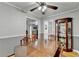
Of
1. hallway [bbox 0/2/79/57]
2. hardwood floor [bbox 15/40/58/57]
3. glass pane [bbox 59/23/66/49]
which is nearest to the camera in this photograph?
hallway [bbox 0/2/79/57]

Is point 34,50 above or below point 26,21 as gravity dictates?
below

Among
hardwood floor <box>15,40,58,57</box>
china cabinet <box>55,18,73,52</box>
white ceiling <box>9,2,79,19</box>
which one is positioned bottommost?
hardwood floor <box>15,40,58,57</box>

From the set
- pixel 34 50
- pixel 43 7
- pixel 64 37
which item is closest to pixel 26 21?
pixel 43 7

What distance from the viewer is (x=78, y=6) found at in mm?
758

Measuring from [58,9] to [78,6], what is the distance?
0.54 ft

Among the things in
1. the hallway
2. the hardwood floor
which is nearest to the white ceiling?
the hallway

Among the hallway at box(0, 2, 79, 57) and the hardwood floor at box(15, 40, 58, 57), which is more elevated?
the hallway at box(0, 2, 79, 57)

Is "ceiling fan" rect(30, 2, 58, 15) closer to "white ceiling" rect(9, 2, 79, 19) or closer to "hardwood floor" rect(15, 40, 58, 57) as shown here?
"white ceiling" rect(9, 2, 79, 19)

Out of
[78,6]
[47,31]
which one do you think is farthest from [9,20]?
[78,6]

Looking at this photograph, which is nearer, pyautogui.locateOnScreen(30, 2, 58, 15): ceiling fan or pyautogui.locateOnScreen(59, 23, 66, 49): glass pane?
pyautogui.locateOnScreen(30, 2, 58, 15): ceiling fan

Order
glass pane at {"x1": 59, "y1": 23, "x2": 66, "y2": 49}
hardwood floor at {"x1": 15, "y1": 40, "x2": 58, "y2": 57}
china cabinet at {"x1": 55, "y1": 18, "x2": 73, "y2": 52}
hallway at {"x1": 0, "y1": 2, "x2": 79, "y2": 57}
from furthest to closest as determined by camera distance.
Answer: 1. glass pane at {"x1": 59, "y1": 23, "x2": 66, "y2": 49}
2. china cabinet at {"x1": 55, "y1": 18, "x2": 73, "y2": 52}
3. hardwood floor at {"x1": 15, "y1": 40, "x2": 58, "y2": 57}
4. hallway at {"x1": 0, "y1": 2, "x2": 79, "y2": 57}

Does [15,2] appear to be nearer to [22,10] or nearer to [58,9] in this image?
[22,10]

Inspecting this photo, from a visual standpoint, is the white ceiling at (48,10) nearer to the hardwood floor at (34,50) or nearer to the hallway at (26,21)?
the hallway at (26,21)

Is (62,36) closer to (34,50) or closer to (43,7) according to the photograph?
(34,50)
